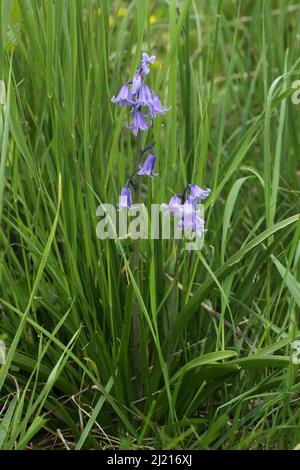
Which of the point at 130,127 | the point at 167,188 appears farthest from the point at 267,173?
the point at 130,127

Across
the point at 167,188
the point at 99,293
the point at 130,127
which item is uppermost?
the point at 130,127

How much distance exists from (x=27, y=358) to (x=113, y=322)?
230mm

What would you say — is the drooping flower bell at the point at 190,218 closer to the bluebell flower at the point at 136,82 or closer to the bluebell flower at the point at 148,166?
the bluebell flower at the point at 148,166

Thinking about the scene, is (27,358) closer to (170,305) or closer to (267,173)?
(170,305)

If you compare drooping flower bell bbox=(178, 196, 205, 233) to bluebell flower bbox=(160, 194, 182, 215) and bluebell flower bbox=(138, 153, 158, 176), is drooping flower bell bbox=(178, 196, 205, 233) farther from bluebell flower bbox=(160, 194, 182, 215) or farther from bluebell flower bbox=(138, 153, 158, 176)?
bluebell flower bbox=(138, 153, 158, 176)

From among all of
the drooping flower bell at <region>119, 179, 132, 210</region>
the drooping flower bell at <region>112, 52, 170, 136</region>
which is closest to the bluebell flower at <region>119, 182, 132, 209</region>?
the drooping flower bell at <region>119, 179, 132, 210</region>

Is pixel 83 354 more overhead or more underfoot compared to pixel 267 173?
more underfoot

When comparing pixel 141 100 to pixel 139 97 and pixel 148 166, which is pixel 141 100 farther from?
pixel 148 166

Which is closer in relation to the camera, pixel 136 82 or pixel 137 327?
pixel 136 82

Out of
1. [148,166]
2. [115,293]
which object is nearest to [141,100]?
[148,166]

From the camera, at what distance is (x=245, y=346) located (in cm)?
221

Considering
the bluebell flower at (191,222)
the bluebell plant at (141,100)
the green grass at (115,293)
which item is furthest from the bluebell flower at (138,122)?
the bluebell flower at (191,222)

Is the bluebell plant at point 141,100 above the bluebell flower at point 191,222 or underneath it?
above

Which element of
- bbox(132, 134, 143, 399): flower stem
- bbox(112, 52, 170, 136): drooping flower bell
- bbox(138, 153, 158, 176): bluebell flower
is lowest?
bbox(132, 134, 143, 399): flower stem
